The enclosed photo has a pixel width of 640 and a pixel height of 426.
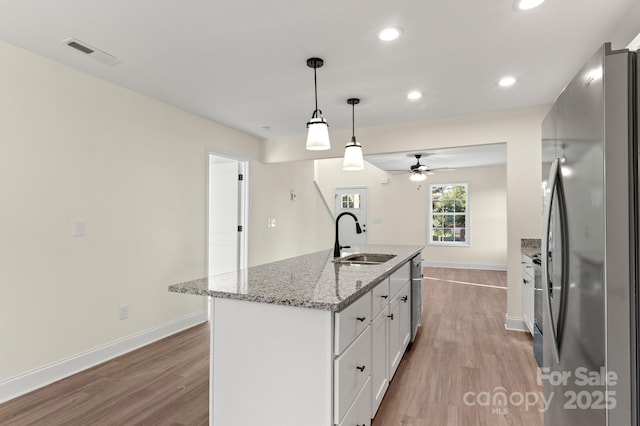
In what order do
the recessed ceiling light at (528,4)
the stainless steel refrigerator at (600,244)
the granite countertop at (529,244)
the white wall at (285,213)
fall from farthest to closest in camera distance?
1. the white wall at (285,213)
2. the granite countertop at (529,244)
3. the recessed ceiling light at (528,4)
4. the stainless steel refrigerator at (600,244)

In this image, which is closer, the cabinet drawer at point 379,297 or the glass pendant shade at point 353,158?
the cabinet drawer at point 379,297

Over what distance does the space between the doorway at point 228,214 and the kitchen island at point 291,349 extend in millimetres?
3078

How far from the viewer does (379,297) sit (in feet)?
6.88

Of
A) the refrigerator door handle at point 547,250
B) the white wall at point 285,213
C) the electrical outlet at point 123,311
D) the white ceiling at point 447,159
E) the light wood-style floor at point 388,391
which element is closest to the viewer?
the refrigerator door handle at point 547,250

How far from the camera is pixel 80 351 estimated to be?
285 centimetres

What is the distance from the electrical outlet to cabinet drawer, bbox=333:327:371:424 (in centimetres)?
248

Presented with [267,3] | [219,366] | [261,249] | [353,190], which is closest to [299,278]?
[219,366]

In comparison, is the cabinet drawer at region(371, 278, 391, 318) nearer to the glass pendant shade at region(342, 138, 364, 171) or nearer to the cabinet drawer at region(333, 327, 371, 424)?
the cabinet drawer at region(333, 327, 371, 424)

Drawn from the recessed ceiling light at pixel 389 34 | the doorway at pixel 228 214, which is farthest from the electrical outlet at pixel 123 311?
the recessed ceiling light at pixel 389 34

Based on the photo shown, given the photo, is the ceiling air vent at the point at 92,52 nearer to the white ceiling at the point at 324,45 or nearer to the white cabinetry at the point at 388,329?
the white ceiling at the point at 324,45

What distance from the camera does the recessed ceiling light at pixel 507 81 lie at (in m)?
3.05

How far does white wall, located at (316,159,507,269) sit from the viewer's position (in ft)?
26.1

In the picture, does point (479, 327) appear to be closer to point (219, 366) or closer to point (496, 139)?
point (496, 139)

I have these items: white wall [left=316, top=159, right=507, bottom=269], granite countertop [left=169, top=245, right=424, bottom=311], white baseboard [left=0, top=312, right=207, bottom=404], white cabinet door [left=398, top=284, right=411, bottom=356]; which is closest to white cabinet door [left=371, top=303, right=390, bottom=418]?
granite countertop [left=169, top=245, right=424, bottom=311]
